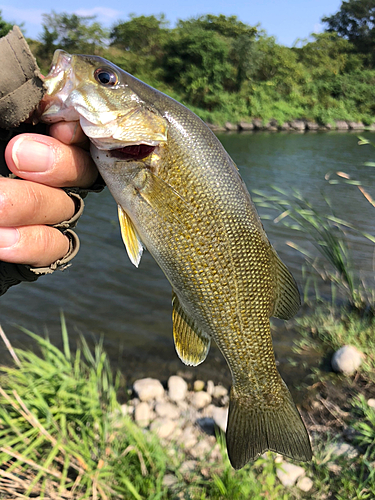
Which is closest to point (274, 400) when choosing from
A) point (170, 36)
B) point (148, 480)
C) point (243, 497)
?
point (243, 497)

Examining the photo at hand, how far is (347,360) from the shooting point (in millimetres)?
4648

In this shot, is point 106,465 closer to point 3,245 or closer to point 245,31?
point 3,245

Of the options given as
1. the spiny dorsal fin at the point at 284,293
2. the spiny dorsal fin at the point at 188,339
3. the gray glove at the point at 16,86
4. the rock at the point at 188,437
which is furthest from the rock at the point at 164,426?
the gray glove at the point at 16,86

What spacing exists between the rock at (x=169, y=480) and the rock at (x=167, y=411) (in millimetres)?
1325

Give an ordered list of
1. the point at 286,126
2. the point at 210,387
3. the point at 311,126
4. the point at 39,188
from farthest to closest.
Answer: the point at 311,126 → the point at 286,126 → the point at 210,387 → the point at 39,188

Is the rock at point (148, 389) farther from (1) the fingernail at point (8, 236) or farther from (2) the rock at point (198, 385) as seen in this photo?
(1) the fingernail at point (8, 236)

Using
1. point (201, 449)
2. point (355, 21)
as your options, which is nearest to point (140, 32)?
point (355, 21)

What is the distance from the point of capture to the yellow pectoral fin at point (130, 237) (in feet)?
6.47

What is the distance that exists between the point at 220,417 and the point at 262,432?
6.98 feet

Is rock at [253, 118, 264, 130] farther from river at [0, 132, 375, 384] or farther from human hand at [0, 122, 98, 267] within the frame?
human hand at [0, 122, 98, 267]

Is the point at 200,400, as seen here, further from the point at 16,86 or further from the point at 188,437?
the point at 16,86

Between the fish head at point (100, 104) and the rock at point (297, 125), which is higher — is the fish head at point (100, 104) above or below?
above

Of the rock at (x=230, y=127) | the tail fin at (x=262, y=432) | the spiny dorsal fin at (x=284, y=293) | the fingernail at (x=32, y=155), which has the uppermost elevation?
the fingernail at (x=32, y=155)

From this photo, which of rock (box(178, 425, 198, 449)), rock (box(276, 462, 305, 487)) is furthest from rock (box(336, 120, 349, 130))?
rock (box(276, 462, 305, 487))
